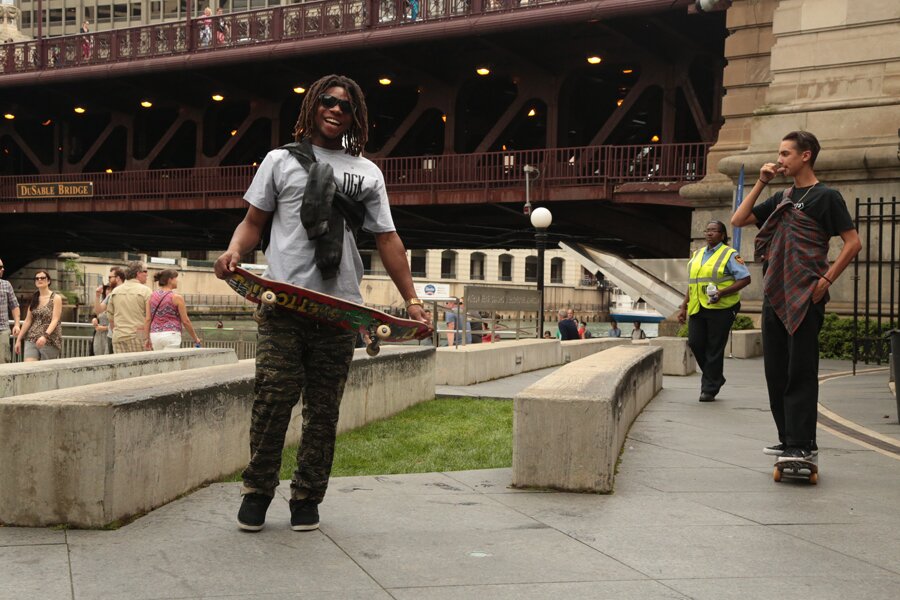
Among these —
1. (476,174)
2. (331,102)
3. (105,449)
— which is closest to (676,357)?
(331,102)

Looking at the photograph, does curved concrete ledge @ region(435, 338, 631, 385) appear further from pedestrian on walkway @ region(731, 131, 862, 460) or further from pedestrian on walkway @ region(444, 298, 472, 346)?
pedestrian on walkway @ region(731, 131, 862, 460)

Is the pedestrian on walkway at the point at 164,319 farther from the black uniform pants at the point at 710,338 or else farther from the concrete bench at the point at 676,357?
the concrete bench at the point at 676,357

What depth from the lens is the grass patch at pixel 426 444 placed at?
640cm

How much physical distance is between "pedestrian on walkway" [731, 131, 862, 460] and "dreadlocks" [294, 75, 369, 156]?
238 cm

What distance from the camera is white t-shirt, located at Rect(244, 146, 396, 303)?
4258 mm

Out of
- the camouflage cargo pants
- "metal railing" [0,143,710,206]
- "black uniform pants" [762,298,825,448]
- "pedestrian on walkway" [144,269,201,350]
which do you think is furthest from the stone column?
the camouflage cargo pants

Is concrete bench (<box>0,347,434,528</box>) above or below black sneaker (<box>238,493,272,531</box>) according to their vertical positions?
above

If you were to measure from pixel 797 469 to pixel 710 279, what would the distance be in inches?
184

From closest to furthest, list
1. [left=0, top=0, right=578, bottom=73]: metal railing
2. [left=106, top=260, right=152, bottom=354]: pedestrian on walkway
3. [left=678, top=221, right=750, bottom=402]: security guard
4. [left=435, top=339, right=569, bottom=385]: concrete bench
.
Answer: [left=678, top=221, right=750, bottom=402]: security guard → [left=106, top=260, right=152, bottom=354]: pedestrian on walkway → [left=435, top=339, right=569, bottom=385]: concrete bench → [left=0, top=0, right=578, bottom=73]: metal railing

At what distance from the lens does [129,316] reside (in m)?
11.8

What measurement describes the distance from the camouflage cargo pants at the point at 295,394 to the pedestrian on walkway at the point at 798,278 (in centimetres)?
260

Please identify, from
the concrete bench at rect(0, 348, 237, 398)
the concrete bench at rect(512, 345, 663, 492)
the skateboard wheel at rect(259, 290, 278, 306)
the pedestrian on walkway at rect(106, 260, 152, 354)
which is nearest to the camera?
the skateboard wheel at rect(259, 290, 278, 306)

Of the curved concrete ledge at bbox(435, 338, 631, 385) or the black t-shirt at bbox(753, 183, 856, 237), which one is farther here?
the curved concrete ledge at bbox(435, 338, 631, 385)

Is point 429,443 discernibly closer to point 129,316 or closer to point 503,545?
point 503,545
